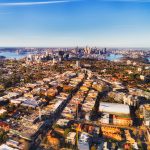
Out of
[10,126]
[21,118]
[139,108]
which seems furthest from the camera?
[139,108]

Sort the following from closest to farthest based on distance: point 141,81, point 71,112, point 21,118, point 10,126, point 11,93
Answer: point 10,126
point 21,118
point 71,112
point 11,93
point 141,81

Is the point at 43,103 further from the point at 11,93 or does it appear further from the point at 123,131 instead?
the point at 123,131

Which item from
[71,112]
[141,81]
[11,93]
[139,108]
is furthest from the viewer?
[141,81]

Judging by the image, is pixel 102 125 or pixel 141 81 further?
pixel 141 81

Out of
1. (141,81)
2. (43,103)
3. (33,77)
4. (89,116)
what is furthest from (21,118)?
(141,81)

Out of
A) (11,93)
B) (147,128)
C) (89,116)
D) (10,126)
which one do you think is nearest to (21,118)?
(10,126)

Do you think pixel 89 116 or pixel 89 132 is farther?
pixel 89 116

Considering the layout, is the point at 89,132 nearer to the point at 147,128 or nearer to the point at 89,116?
the point at 89,116

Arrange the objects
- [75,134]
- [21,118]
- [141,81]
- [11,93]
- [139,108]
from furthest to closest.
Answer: [141,81] < [11,93] < [139,108] < [21,118] < [75,134]
